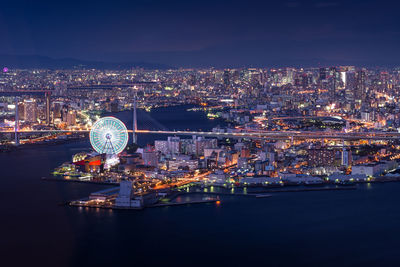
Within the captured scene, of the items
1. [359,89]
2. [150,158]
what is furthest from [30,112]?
[359,89]

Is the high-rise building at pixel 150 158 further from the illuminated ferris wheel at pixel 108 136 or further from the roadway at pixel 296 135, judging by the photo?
the roadway at pixel 296 135

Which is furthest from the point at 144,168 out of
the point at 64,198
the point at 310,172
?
the point at 310,172

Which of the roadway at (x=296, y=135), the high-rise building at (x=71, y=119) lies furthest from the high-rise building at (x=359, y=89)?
the high-rise building at (x=71, y=119)

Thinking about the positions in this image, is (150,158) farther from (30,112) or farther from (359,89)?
(359,89)

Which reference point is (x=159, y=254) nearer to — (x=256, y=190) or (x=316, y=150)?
(x=256, y=190)

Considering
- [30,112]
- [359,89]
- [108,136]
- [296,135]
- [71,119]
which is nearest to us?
[108,136]
